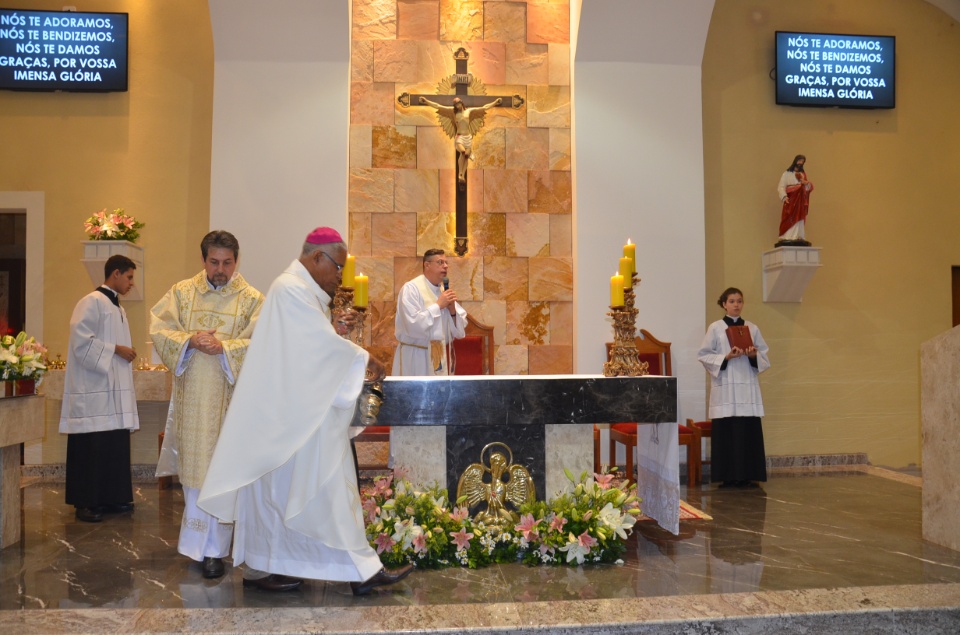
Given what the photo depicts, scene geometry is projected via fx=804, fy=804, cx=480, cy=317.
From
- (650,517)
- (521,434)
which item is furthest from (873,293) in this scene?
(521,434)

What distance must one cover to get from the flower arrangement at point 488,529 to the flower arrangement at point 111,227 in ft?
15.0

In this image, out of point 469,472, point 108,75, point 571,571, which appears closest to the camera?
point 571,571

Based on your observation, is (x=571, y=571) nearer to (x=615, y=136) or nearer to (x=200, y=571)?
(x=200, y=571)

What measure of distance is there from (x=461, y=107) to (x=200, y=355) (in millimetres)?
4362

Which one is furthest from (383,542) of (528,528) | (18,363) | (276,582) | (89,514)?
(89,514)

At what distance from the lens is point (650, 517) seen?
532 centimetres

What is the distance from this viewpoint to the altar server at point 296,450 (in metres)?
3.47

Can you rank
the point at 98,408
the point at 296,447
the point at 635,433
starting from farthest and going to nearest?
1. the point at 635,433
2. the point at 98,408
3. the point at 296,447

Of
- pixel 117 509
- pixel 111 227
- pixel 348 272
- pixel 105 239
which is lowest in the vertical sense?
pixel 117 509

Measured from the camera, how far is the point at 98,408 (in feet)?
18.6

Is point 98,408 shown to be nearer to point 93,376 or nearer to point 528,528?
point 93,376

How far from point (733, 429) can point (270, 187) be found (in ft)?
15.5

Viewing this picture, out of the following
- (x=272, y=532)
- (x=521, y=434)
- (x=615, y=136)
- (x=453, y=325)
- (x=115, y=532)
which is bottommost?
(x=115, y=532)

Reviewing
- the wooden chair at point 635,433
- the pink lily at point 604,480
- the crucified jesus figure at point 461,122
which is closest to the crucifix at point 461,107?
the crucified jesus figure at point 461,122
